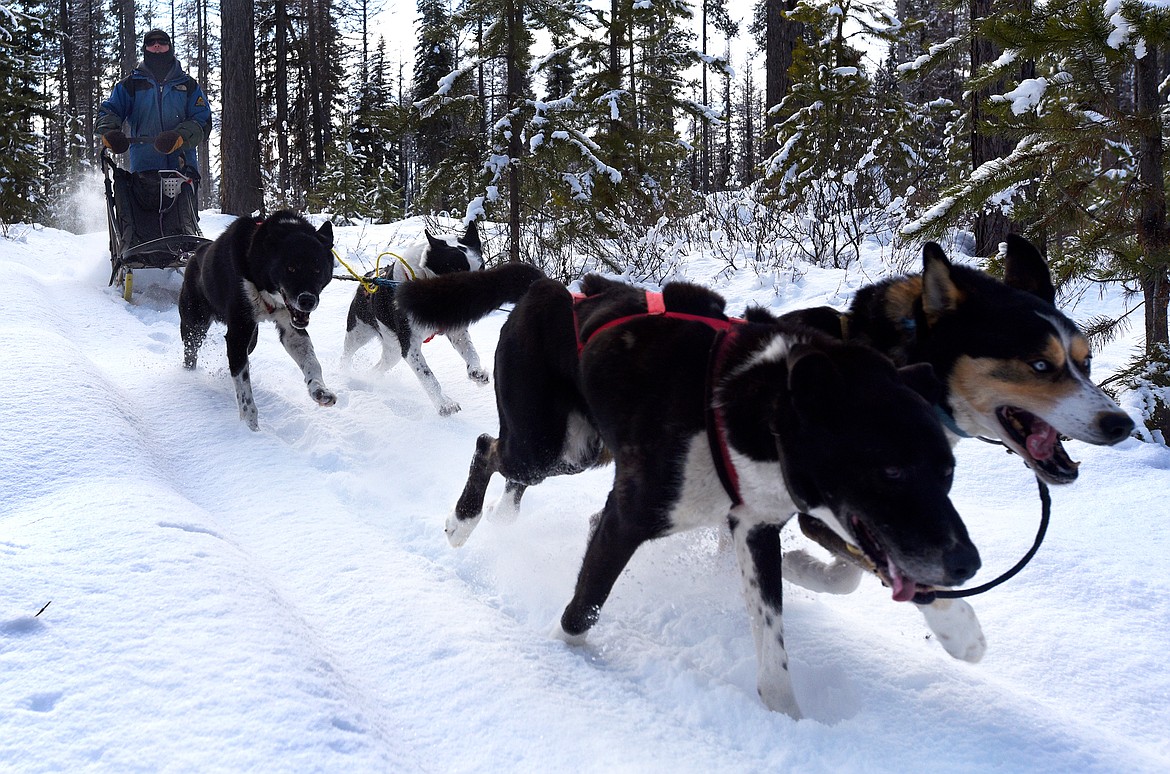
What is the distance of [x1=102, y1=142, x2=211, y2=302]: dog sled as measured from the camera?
27.5ft

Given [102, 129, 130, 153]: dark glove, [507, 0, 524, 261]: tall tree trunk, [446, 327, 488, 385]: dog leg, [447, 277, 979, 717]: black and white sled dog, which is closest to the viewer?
[447, 277, 979, 717]: black and white sled dog

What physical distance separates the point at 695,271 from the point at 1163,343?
5.65m

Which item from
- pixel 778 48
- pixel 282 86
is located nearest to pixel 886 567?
pixel 778 48

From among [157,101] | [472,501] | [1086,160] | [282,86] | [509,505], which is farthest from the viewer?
[282,86]

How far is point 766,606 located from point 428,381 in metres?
4.09

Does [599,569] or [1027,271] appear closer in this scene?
[599,569]

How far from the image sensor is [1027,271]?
10.1ft

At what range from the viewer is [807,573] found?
319 cm

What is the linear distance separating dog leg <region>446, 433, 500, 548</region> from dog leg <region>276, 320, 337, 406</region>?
2169mm

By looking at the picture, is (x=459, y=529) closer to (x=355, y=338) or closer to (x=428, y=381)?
(x=428, y=381)

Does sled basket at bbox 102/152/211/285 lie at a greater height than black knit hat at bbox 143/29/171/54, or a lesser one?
lesser

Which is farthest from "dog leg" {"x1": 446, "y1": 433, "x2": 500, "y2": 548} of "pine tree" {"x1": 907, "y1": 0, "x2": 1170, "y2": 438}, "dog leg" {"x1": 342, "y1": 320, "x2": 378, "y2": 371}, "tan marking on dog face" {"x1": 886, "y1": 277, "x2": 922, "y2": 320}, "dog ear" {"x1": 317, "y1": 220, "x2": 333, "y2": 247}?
"dog leg" {"x1": 342, "y1": 320, "x2": 378, "y2": 371}

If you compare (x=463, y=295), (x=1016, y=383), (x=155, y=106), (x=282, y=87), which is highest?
(x=282, y=87)

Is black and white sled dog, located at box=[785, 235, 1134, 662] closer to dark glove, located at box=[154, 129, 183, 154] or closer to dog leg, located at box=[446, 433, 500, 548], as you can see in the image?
dog leg, located at box=[446, 433, 500, 548]
